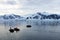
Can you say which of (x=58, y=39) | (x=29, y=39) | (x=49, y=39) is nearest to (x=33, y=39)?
(x=29, y=39)

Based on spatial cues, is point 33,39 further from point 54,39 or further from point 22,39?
point 54,39

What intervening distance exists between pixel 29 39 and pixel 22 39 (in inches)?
95.0

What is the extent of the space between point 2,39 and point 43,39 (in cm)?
1390

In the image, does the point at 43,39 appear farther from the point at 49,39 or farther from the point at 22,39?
the point at 22,39

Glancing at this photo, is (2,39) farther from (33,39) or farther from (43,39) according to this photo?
(43,39)

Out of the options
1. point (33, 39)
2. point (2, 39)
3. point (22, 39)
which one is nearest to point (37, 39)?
point (33, 39)

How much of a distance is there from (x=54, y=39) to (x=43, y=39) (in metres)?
3.69

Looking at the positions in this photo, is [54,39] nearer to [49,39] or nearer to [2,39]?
[49,39]

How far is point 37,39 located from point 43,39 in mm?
2040

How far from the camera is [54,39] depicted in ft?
149

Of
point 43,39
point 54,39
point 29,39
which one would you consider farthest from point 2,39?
point 54,39

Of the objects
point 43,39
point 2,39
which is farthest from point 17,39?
point 43,39

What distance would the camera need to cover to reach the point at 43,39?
45719 mm

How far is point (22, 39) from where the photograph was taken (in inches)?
1804
